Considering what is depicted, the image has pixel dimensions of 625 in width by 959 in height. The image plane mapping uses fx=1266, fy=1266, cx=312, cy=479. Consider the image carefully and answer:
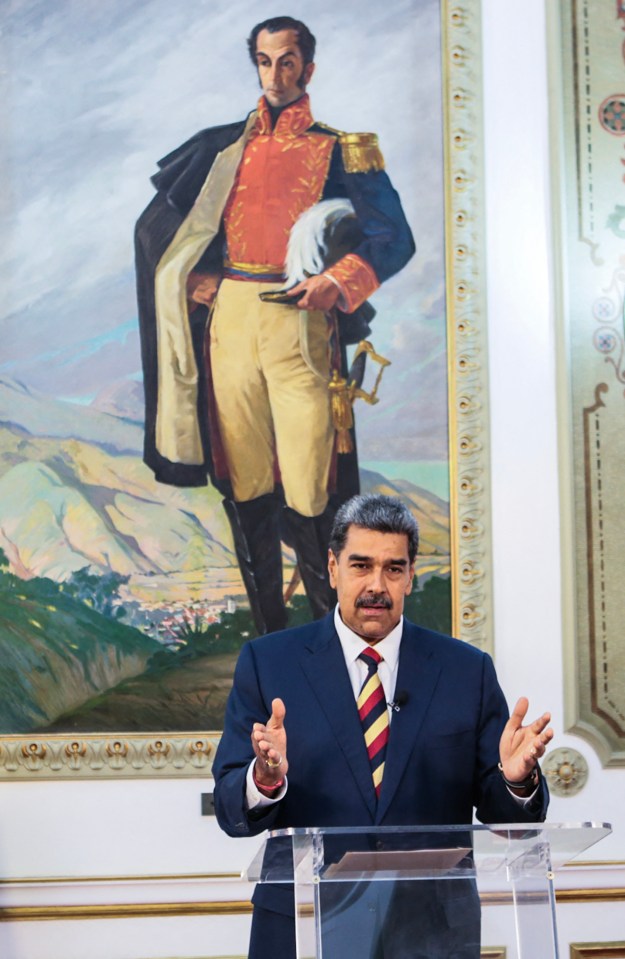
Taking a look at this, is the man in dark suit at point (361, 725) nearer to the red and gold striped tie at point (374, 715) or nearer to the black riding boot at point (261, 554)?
the red and gold striped tie at point (374, 715)

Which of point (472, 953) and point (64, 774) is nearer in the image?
point (472, 953)

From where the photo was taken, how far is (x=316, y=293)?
4.80 m

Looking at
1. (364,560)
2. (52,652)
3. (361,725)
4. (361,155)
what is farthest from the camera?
(361,155)

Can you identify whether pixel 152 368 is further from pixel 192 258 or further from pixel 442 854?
pixel 442 854

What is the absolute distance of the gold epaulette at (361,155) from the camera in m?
4.89

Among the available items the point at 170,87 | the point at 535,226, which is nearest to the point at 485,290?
the point at 535,226

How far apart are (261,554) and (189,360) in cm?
78

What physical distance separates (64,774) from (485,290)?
2.37 meters

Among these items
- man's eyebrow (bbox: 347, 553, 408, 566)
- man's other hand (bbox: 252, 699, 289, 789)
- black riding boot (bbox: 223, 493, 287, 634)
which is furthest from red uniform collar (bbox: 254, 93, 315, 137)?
man's other hand (bbox: 252, 699, 289, 789)

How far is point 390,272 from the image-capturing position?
4.85 metres

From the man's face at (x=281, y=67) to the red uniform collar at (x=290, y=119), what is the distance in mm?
35

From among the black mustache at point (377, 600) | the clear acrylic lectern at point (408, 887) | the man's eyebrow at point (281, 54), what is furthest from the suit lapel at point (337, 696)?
the man's eyebrow at point (281, 54)

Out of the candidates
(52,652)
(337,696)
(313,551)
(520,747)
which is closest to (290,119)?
(313,551)

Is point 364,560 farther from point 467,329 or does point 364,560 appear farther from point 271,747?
point 467,329
